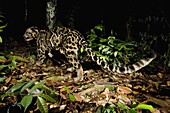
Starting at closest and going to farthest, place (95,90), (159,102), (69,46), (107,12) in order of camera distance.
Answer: (159,102) < (95,90) < (69,46) < (107,12)

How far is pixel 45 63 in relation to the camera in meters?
6.30

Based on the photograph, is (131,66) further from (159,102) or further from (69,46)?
(69,46)

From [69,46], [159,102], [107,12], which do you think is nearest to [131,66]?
[159,102]

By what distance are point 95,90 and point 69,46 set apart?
1676 millimetres

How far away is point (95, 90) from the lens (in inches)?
151

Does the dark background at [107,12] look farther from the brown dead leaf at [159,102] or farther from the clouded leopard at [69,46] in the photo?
the brown dead leaf at [159,102]

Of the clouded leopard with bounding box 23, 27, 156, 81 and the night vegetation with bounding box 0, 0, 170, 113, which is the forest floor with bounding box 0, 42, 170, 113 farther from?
the clouded leopard with bounding box 23, 27, 156, 81

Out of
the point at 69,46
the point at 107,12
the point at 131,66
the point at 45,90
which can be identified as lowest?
the point at 45,90

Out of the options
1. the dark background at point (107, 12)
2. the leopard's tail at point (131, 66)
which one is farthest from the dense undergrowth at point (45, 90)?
the dark background at point (107, 12)

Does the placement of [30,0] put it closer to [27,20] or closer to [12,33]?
[27,20]

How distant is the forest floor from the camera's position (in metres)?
3.18

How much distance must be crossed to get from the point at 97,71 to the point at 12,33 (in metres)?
6.75

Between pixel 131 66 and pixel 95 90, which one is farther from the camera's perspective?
pixel 131 66

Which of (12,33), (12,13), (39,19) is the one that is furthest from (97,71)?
(12,13)
